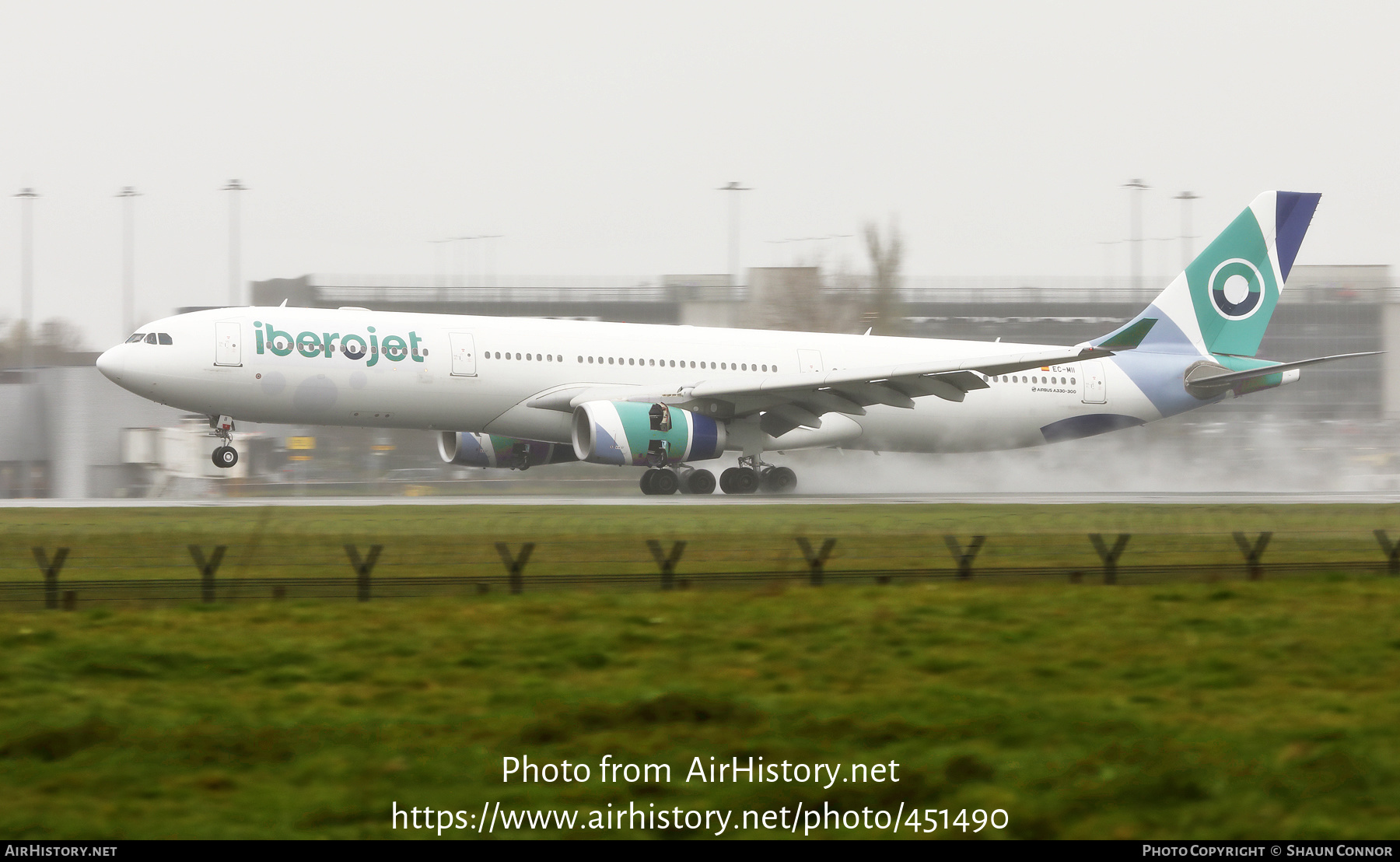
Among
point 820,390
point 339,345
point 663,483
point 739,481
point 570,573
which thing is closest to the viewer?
point 570,573

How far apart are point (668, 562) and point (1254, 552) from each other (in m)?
7.65

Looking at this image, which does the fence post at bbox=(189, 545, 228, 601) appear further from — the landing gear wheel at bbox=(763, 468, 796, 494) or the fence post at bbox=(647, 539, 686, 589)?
the landing gear wheel at bbox=(763, 468, 796, 494)

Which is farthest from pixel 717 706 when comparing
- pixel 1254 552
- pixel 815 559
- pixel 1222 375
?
pixel 1222 375

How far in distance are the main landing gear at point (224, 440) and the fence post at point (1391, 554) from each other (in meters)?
21.6

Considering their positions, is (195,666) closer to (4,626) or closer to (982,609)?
(4,626)

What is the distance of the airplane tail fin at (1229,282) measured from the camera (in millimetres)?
37219

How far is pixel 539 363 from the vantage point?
1236 inches

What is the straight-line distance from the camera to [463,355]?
100ft

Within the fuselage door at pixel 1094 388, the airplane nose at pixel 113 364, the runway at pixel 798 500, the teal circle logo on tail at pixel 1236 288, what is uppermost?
the teal circle logo on tail at pixel 1236 288

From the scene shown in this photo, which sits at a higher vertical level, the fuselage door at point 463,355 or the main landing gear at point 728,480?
the fuselage door at point 463,355

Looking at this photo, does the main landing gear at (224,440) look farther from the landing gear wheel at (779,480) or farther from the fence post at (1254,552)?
the fence post at (1254,552)

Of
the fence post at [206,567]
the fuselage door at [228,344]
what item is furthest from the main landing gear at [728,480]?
the fence post at [206,567]

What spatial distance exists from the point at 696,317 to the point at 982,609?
5229 cm

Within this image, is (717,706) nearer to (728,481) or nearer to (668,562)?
(668,562)
